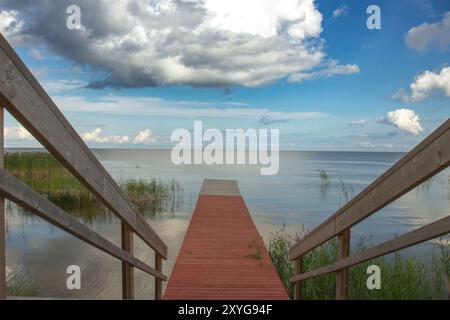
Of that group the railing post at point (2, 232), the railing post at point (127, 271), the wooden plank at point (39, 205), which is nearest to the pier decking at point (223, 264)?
the railing post at point (127, 271)

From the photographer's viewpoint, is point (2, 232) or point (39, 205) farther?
point (39, 205)

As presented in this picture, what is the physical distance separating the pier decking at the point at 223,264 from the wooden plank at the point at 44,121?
2436 millimetres

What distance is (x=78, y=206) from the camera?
481 inches

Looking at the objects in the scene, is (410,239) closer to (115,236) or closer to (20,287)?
(20,287)

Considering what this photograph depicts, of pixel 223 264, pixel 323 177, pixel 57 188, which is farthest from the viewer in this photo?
pixel 323 177

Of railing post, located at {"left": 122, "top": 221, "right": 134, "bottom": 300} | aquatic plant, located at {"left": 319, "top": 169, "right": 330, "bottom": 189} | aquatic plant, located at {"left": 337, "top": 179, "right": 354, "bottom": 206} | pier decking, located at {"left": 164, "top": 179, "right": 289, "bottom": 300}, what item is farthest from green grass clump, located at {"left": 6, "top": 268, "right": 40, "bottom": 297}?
aquatic plant, located at {"left": 319, "top": 169, "right": 330, "bottom": 189}

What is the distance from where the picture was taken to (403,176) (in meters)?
1.83

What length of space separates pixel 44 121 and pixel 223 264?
401 cm

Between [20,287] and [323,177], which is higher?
[323,177]

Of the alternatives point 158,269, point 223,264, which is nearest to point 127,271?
point 158,269

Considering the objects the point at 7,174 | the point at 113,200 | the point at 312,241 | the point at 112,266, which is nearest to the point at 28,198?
the point at 7,174

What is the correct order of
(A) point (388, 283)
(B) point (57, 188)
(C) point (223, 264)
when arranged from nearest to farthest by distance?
(C) point (223, 264) → (A) point (388, 283) → (B) point (57, 188)
